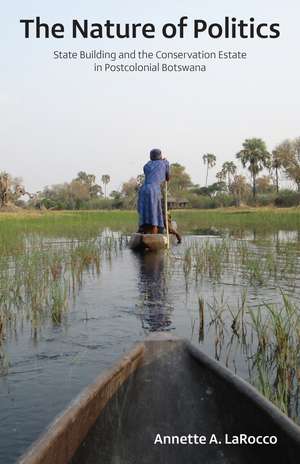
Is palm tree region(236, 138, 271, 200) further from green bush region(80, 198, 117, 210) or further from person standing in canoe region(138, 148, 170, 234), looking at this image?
person standing in canoe region(138, 148, 170, 234)

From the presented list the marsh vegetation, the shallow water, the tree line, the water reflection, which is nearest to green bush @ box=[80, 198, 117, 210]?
the tree line

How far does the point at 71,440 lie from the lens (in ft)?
7.30

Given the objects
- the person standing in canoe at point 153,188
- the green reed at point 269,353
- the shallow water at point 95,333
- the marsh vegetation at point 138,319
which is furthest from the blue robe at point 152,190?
the green reed at point 269,353

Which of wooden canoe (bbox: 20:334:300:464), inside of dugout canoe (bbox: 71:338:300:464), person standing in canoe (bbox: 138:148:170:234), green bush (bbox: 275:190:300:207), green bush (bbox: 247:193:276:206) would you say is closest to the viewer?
wooden canoe (bbox: 20:334:300:464)

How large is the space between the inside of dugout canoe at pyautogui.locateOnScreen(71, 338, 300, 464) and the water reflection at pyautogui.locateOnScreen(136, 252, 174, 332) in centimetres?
246

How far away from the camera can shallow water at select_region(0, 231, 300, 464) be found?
3605mm

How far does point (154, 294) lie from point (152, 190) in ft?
14.5

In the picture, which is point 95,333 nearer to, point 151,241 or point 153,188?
point 151,241

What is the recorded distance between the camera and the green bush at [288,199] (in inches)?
1732

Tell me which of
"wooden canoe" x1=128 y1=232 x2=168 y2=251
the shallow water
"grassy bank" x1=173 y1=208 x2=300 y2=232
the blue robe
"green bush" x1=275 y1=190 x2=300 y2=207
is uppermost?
"green bush" x1=275 y1=190 x2=300 y2=207

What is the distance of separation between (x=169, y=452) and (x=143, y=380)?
446 millimetres

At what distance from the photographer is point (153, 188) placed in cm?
1128

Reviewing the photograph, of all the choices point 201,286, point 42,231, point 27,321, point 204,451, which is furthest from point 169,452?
point 42,231

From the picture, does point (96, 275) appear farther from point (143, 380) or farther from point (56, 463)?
point (56, 463)
